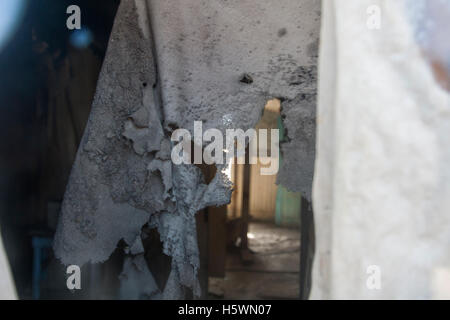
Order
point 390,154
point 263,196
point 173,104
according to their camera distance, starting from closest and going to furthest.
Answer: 1. point 390,154
2. point 173,104
3. point 263,196

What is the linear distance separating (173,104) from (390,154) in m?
1.20

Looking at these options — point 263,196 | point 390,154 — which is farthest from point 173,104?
point 263,196

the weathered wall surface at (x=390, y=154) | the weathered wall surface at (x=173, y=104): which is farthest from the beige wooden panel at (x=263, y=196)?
the weathered wall surface at (x=390, y=154)

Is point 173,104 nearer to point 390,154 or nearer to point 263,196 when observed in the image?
point 390,154

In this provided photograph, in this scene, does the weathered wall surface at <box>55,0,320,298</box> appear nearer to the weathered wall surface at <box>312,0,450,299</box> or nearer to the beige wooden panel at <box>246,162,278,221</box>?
the weathered wall surface at <box>312,0,450,299</box>

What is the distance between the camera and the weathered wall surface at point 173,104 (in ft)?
6.06

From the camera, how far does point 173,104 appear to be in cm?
195

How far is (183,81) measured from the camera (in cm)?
193

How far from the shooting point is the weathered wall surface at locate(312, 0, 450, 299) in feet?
3.53

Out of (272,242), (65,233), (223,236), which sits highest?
(65,233)

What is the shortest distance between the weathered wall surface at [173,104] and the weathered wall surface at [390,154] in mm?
753
